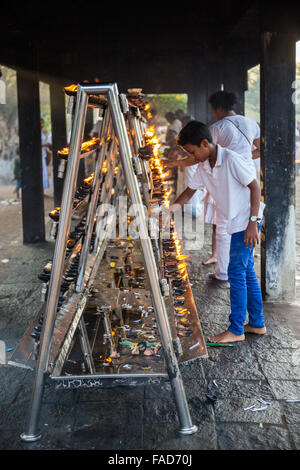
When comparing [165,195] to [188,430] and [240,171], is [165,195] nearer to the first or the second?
[240,171]

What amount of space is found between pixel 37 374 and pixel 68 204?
41.0 inches

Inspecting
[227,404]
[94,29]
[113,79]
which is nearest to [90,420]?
[227,404]

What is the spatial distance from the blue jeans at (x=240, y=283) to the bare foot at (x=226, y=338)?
0.12 feet

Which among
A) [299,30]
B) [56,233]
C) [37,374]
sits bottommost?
[37,374]

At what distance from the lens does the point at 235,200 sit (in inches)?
176

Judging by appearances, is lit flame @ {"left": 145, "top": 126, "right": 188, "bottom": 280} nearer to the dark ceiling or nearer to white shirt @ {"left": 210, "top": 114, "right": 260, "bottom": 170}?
white shirt @ {"left": 210, "top": 114, "right": 260, "bottom": 170}

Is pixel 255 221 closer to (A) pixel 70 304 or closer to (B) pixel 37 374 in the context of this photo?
(A) pixel 70 304

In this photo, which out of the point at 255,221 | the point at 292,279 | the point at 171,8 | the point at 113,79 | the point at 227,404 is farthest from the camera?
the point at 113,79

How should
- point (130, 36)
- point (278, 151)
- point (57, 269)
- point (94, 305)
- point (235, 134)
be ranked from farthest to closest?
point (130, 36) < point (235, 134) < point (278, 151) < point (94, 305) < point (57, 269)

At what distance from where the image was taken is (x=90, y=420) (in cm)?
340

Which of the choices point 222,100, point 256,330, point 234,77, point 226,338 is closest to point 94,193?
point 226,338

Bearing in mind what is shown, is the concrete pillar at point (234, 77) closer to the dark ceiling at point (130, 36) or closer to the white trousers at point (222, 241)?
the dark ceiling at point (130, 36)

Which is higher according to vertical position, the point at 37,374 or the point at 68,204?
the point at 68,204

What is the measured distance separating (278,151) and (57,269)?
3253 mm
